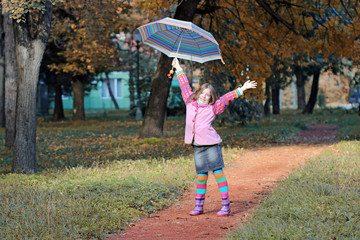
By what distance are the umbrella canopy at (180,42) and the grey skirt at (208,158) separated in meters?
1.66

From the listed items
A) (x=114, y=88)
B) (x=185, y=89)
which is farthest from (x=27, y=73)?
(x=114, y=88)

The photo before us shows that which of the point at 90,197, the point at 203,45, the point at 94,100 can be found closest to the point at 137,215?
the point at 90,197

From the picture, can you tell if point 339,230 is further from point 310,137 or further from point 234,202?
point 310,137

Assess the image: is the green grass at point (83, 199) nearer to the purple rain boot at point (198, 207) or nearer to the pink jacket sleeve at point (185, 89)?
the purple rain boot at point (198, 207)

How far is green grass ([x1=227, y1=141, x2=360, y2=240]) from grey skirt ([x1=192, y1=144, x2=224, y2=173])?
2.77ft

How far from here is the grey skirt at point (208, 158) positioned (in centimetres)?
663

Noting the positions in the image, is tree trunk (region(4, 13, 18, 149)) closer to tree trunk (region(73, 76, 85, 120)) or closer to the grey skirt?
the grey skirt

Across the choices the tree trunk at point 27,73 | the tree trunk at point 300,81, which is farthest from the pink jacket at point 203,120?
the tree trunk at point 300,81

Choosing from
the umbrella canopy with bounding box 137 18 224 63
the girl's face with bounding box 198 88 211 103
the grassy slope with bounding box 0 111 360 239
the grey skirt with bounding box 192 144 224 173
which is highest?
the umbrella canopy with bounding box 137 18 224 63

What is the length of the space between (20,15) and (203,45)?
360 centimetres

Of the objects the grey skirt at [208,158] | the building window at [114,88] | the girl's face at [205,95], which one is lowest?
the grey skirt at [208,158]

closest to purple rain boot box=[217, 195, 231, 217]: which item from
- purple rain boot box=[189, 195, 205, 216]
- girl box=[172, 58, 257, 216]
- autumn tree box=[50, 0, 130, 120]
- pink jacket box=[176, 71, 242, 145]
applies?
girl box=[172, 58, 257, 216]

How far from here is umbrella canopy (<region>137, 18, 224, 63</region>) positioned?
25.3 feet

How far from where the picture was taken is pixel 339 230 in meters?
5.21
